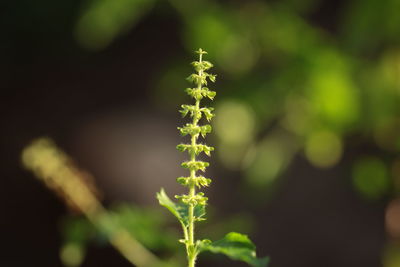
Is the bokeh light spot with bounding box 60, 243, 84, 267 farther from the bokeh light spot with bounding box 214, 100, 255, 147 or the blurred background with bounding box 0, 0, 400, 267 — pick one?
the bokeh light spot with bounding box 214, 100, 255, 147

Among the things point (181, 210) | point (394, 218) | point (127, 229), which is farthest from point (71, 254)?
point (394, 218)

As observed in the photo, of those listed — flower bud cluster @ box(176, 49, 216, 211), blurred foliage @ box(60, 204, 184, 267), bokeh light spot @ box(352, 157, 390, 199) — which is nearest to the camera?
flower bud cluster @ box(176, 49, 216, 211)

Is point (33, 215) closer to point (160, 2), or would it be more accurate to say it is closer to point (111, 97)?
point (111, 97)

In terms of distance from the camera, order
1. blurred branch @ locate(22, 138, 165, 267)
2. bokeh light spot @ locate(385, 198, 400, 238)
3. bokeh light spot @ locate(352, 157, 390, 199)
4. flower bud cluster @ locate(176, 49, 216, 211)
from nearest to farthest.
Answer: flower bud cluster @ locate(176, 49, 216, 211), blurred branch @ locate(22, 138, 165, 267), bokeh light spot @ locate(385, 198, 400, 238), bokeh light spot @ locate(352, 157, 390, 199)

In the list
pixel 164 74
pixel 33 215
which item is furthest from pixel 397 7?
pixel 33 215

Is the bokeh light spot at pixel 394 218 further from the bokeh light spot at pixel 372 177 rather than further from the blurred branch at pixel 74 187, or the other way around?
the blurred branch at pixel 74 187

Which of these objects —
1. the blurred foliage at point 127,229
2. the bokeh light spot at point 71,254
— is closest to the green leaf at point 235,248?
the blurred foliage at point 127,229

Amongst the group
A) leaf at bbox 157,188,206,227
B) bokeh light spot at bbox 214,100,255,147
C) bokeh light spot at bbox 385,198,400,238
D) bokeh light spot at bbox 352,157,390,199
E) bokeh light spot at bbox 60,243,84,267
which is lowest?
leaf at bbox 157,188,206,227

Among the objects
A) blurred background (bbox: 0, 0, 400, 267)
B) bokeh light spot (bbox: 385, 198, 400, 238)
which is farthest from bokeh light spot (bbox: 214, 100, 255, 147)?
bokeh light spot (bbox: 385, 198, 400, 238)
